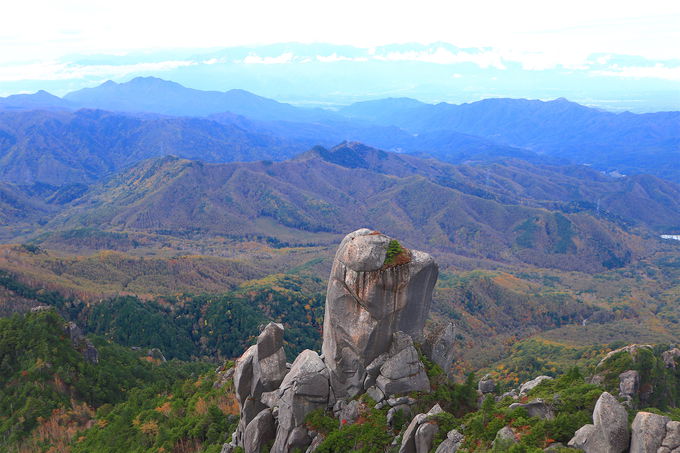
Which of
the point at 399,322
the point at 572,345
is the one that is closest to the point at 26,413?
the point at 399,322

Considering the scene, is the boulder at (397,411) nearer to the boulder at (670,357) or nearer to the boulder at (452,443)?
the boulder at (452,443)

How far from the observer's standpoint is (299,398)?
34438mm

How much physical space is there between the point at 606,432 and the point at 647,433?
185 centimetres

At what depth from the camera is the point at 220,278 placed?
19262cm

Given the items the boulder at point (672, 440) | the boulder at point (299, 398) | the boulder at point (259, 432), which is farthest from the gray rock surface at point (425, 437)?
the boulder at point (259, 432)

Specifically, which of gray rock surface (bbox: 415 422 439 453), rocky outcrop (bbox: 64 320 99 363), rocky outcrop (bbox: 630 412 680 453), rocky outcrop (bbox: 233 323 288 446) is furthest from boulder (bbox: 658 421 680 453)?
rocky outcrop (bbox: 64 320 99 363)

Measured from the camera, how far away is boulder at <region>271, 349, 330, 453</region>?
33.6 m

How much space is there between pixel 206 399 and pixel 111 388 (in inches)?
1049

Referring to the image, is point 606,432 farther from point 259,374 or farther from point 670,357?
point 670,357

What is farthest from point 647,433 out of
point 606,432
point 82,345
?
point 82,345

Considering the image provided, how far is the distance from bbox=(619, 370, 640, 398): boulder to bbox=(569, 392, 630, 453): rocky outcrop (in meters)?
23.6

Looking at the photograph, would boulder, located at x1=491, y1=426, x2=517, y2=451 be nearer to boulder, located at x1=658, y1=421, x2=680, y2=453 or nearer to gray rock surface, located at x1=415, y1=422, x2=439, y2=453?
gray rock surface, located at x1=415, y1=422, x2=439, y2=453

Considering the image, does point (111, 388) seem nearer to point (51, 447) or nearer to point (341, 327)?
point (51, 447)

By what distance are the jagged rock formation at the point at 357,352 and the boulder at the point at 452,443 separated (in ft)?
18.5
